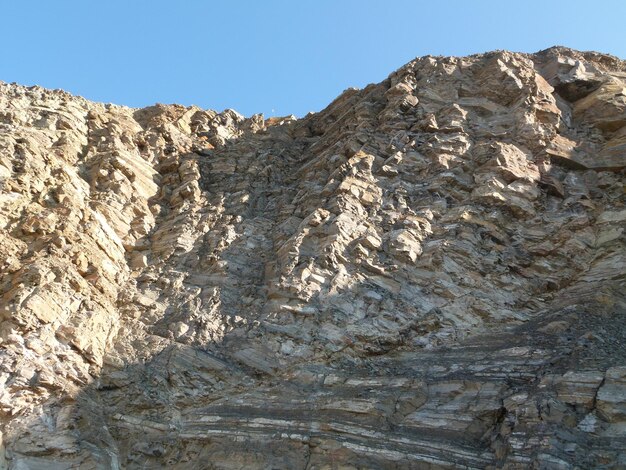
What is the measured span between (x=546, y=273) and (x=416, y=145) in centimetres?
520

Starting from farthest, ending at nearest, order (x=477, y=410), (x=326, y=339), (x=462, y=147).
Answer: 1. (x=462, y=147)
2. (x=326, y=339)
3. (x=477, y=410)

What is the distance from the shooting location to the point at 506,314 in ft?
40.1

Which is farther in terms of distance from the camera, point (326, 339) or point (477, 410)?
point (326, 339)

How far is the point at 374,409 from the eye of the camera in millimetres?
10250

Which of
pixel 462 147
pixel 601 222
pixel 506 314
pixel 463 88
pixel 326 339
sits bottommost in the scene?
pixel 326 339

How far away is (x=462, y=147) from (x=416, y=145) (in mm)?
1217

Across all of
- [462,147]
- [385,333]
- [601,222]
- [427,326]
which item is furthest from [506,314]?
[462,147]

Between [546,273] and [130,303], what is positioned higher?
[546,273]

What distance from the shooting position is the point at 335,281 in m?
13.0

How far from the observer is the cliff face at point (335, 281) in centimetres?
998

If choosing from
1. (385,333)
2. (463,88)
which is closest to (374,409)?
(385,333)

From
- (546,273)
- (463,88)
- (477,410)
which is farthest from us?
(463,88)

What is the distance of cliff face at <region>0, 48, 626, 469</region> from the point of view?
9977 mm

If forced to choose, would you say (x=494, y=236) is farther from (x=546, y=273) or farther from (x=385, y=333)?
(x=385, y=333)
